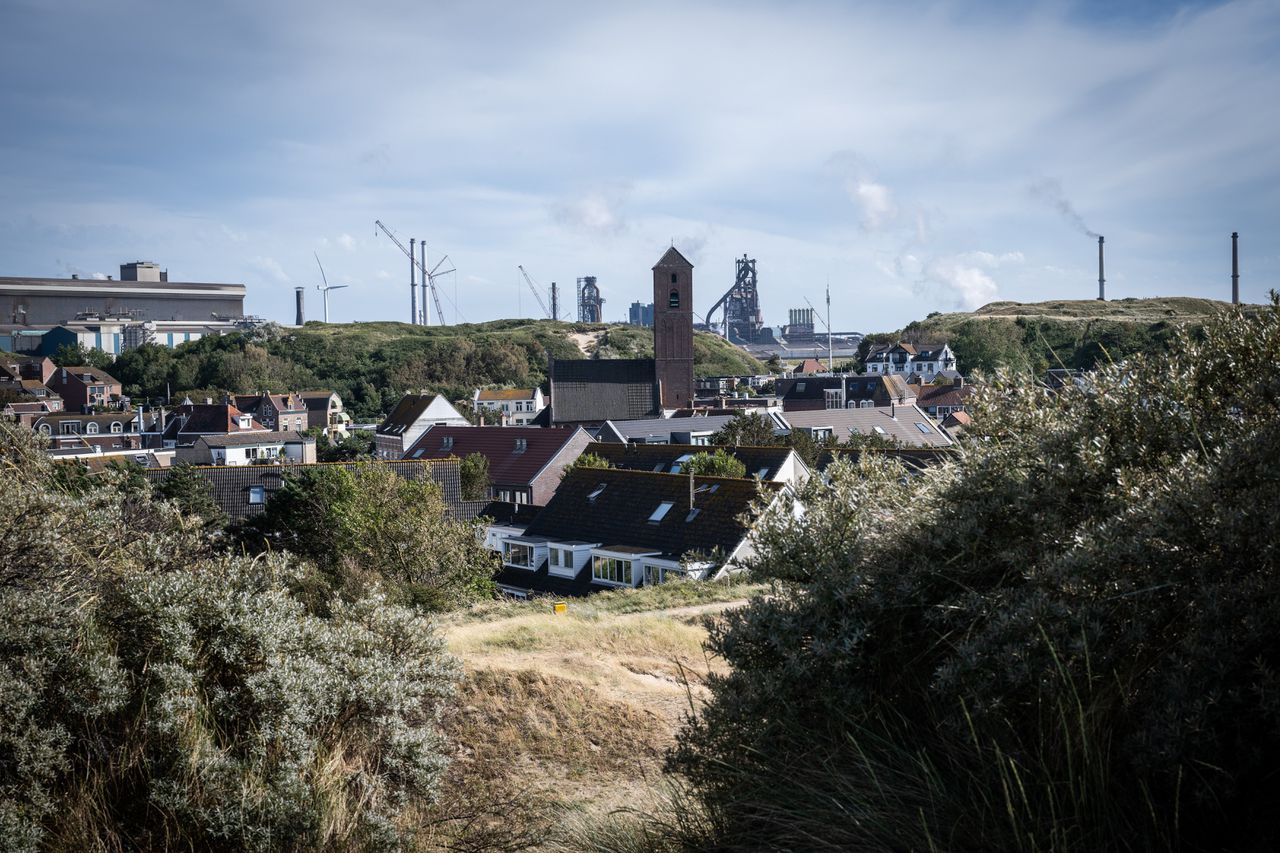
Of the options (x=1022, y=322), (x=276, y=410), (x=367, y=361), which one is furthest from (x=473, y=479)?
(x=367, y=361)

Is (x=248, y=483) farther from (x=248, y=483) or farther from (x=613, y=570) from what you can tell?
(x=613, y=570)

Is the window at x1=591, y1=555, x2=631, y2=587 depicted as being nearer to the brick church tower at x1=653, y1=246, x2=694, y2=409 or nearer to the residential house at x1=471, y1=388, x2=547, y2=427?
the brick church tower at x1=653, y1=246, x2=694, y2=409

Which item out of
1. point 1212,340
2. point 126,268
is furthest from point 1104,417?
point 126,268

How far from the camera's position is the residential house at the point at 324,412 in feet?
292

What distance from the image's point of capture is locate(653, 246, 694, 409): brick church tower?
79938 millimetres

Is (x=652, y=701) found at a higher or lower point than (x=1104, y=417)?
lower

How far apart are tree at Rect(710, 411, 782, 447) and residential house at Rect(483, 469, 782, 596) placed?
16.3m

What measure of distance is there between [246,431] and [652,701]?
211 feet

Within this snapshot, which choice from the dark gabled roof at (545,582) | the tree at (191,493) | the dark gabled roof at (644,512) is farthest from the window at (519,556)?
the tree at (191,493)

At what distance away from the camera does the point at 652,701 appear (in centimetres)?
1138

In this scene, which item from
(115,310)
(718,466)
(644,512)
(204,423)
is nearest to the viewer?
(644,512)

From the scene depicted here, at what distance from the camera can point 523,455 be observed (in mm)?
45781

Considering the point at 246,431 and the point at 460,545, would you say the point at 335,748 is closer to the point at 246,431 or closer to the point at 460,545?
the point at 460,545

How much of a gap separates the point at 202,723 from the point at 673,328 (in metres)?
74.8
